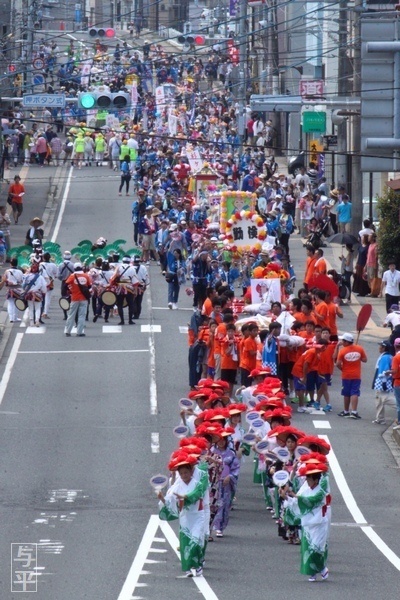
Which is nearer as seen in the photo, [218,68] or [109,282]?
[109,282]

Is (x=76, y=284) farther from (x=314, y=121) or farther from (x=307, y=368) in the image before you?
(x=314, y=121)

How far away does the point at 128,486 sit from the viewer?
20281 mm

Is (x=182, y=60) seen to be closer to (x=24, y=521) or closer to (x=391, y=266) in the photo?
(x=391, y=266)

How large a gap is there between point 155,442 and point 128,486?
8.27 feet

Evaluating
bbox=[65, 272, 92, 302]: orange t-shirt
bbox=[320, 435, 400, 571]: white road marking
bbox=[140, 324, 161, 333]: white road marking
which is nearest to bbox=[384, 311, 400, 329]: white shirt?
bbox=[320, 435, 400, 571]: white road marking

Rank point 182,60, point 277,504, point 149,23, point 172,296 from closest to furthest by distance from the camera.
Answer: point 277,504 < point 172,296 < point 182,60 < point 149,23

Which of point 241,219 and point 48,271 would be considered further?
point 241,219

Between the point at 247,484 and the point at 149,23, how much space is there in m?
95.2

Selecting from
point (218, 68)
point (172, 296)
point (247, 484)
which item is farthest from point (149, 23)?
point (247, 484)

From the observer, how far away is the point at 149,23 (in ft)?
371

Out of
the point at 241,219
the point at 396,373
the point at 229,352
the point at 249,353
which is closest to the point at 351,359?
the point at 396,373

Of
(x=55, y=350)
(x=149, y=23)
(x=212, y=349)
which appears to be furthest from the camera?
(x=149, y=23)

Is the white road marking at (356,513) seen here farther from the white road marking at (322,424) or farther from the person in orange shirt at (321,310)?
the person in orange shirt at (321,310)

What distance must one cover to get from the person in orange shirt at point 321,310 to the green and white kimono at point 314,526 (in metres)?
10.7
